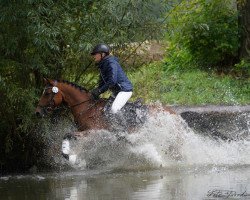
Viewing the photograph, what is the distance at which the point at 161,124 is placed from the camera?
1444cm

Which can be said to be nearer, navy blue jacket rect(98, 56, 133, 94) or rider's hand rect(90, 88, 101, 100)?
navy blue jacket rect(98, 56, 133, 94)

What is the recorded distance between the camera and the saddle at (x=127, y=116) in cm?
1423

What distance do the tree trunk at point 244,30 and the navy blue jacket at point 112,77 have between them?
11129 mm

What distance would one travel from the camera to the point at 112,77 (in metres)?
14.0

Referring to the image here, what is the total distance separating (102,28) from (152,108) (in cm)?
199

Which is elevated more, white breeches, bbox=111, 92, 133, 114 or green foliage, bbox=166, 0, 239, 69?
green foliage, bbox=166, 0, 239, 69

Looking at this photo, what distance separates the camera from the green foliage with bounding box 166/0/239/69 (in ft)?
82.3

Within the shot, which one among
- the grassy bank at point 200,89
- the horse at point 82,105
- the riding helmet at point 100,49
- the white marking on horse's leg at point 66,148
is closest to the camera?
the white marking on horse's leg at point 66,148

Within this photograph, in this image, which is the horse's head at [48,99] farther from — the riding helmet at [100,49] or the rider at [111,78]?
the riding helmet at [100,49]

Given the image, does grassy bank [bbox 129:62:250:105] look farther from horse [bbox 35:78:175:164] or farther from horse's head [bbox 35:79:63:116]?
horse's head [bbox 35:79:63:116]

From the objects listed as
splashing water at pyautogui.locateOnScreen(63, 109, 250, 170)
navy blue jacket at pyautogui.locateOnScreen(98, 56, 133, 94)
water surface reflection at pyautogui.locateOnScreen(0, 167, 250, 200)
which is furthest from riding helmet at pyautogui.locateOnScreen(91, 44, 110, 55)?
water surface reflection at pyautogui.locateOnScreen(0, 167, 250, 200)

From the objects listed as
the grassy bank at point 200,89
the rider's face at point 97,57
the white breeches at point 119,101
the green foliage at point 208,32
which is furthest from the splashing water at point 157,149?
the green foliage at point 208,32

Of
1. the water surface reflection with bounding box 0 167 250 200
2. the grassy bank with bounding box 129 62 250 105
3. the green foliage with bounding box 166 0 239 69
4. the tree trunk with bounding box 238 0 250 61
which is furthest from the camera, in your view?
the green foliage with bounding box 166 0 239 69

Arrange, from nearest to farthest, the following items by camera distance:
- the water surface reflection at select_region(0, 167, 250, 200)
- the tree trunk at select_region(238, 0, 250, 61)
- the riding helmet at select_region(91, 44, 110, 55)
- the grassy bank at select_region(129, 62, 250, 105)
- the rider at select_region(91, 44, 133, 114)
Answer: the water surface reflection at select_region(0, 167, 250, 200)
the riding helmet at select_region(91, 44, 110, 55)
the rider at select_region(91, 44, 133, 114)
the grassy bank at select_region(129, 62, 250, 105)
the tree trunk at select_region(238, 0, 250, 61)
